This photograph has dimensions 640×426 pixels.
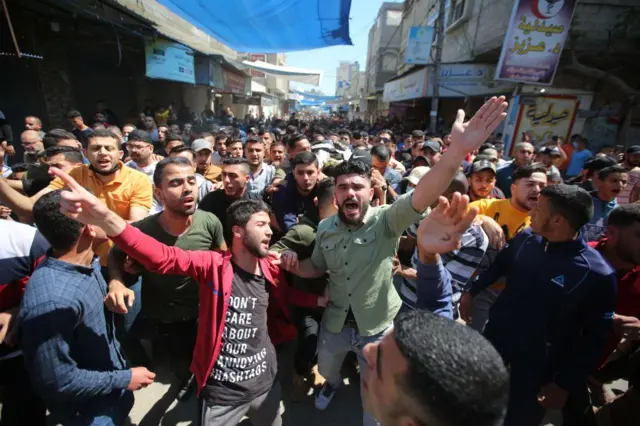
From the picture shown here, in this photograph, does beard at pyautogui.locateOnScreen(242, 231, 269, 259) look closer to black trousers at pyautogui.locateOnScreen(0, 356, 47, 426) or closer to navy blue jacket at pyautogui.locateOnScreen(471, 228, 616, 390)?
black trousers at pyautogui.locateOnScreen(0, 356, 47, 426)

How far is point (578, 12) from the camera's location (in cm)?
1050

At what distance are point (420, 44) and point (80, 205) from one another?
15336mm

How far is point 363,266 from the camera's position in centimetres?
A: 220

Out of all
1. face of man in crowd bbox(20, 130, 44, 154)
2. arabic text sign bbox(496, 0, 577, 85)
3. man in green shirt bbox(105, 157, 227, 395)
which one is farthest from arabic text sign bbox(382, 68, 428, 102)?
man in green shirt bbox(105, 157, 227, 395)

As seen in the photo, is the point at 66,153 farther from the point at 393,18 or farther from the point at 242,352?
the point at 393,18

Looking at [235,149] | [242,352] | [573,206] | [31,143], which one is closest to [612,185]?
[573,206]

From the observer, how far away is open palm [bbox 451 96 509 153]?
166 centimetres

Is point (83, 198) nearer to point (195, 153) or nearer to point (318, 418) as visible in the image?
point (318, 418)

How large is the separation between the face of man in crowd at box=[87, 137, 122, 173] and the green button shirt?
197cm

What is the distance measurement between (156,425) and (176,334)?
71 centimetres

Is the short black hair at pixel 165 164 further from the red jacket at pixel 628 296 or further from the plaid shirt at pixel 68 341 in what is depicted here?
the red jacket at pixel 628 296

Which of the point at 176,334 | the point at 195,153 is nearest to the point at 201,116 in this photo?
the point at 195,153

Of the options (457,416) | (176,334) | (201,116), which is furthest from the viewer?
(201,116)

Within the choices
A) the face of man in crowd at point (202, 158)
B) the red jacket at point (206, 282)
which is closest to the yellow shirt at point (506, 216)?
the red jacket at point (206, 282)
